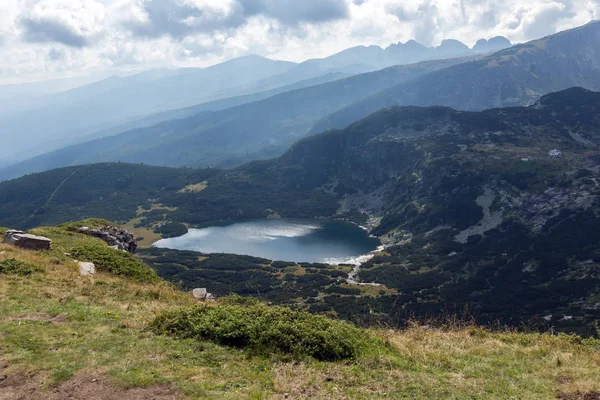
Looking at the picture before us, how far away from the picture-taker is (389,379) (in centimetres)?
1191

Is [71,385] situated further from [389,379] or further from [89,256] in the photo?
[89,256]

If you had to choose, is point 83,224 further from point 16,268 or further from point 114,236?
point 16,268

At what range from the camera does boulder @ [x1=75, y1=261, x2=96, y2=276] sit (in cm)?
2402

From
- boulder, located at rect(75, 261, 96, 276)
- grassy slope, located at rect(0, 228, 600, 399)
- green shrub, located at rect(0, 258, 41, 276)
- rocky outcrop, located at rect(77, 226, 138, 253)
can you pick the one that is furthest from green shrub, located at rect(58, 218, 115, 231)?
grassy slope, located at rect(0, 228, 600, 399)

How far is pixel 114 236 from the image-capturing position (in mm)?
41375

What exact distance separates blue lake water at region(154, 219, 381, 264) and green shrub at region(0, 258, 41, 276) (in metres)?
116

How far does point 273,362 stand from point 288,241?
152770 mm

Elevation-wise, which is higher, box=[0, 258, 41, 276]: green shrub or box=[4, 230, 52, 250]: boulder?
box=[4, 230, 52, 250]: boulder

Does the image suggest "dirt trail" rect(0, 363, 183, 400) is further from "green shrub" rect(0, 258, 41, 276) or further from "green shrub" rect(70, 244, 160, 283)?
"green shrub" rect(70, 244, 160, 283)

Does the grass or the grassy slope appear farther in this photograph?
the grass

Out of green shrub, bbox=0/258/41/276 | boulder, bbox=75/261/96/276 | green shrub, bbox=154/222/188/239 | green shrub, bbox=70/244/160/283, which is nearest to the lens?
green shrub, bbox=0/258/41/276

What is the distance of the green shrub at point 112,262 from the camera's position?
27203mm

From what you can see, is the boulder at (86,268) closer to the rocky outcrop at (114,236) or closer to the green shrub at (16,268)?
the green shrub at (16,268)

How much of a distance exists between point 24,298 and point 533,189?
14992 centimetres
